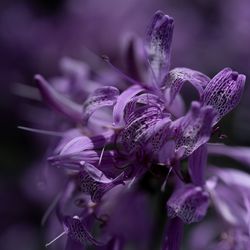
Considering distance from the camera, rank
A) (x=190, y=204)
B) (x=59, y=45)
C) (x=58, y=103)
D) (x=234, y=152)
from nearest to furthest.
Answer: (x=190, y=204), (x=58, y=103), (x=234, y=152), (x=59, y=45)

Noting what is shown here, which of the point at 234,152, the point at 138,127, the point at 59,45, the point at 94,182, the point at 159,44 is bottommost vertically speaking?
the point at 59,45

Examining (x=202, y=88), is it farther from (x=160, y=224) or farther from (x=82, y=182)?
(x=160, y=224)

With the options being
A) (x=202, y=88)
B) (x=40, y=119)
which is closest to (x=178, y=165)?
(x=202, y=88)

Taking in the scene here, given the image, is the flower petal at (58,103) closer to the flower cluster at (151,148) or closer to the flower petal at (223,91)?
the flower cluster at (151,148)

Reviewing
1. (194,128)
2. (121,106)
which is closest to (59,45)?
(121,106)

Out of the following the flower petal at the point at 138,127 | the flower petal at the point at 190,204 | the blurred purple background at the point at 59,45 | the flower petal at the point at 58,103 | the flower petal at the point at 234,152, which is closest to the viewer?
the flower petal at the point at 190,204

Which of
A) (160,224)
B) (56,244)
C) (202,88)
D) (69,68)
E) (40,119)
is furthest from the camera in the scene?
(40,119)

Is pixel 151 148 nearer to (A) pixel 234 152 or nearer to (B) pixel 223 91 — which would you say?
(B) pixel 223 91

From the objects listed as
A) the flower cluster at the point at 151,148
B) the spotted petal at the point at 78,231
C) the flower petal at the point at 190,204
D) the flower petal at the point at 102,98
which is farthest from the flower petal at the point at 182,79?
the spotted petal at the point at 78,231
